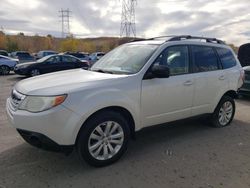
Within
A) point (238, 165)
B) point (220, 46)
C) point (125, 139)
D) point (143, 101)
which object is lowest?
point (238, 165)

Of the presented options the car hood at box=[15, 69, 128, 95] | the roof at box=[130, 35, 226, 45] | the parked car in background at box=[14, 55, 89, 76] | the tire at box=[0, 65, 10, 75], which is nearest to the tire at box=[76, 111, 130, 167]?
the car hood at box=[15, 69, 128, 95]

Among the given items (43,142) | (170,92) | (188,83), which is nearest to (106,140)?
(43,142)

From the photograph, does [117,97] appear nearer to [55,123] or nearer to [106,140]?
[106,140]

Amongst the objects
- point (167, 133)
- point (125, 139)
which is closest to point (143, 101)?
point (125, 139)

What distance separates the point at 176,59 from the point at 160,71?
2.40 ft

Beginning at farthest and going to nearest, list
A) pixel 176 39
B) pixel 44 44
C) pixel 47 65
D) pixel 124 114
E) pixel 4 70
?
pixel 44 44 < pixel 4 70 < pixel 47 65 < pixel 176 39 < pixel 124 114

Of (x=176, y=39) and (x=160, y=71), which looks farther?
(x=176, y=39)

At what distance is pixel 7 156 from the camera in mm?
4195

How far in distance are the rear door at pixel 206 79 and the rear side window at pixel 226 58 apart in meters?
0.17

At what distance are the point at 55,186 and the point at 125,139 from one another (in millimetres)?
1186

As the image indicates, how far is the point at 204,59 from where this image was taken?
5.29 metres

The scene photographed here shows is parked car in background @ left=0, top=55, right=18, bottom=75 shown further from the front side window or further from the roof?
the roof

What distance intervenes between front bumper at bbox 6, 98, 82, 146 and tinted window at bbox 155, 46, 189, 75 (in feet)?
5.67

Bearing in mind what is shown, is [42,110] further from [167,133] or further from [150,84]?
[167,133]
